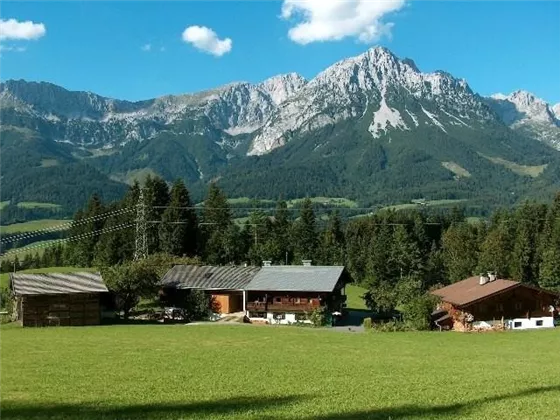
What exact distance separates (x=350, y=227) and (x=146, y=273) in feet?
201

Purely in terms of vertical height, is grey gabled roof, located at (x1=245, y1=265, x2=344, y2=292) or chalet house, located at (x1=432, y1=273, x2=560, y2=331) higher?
grey gabled roof, located at (x1=245, y1=265, x2=344, y2=292)

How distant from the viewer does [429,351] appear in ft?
128

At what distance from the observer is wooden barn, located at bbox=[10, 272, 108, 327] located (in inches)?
2269

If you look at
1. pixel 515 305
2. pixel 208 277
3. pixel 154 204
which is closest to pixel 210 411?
pixel 515 305

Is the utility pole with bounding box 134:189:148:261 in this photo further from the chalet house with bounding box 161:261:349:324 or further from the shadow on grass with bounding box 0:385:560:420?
the shadow on grass with bounding box 0:385:560:420

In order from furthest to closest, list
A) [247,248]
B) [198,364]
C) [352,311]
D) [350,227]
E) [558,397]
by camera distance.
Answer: [350,227]
[247,248]
[352,311]
[198,364]
[558,397]

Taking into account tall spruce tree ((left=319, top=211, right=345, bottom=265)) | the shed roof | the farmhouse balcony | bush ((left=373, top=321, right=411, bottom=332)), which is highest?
tall spruce tree ((left=319, top=211, right=345, bottom=265))

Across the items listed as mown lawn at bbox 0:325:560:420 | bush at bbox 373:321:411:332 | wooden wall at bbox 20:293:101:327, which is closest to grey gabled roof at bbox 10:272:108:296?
wooden wall at bbox 20:293:101:327

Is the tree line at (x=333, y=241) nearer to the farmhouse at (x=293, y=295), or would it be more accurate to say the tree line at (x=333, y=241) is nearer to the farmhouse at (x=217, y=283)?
the farmhouse at (x=293, y=295)

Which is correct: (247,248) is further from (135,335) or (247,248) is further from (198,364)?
(198,364)

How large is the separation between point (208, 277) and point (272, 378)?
4957 centimetres

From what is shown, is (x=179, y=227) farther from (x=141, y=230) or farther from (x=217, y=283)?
(x=217, y=283)

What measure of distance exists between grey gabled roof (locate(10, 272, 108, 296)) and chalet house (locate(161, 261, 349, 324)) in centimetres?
1180

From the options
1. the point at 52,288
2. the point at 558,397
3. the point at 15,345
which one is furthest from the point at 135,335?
the point at 558,397
